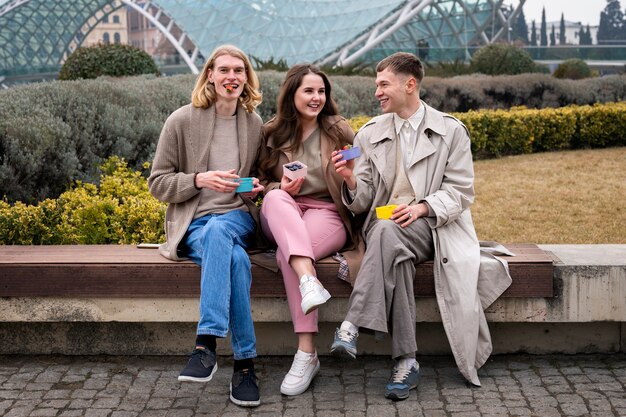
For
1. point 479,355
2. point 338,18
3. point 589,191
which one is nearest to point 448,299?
point 479,355

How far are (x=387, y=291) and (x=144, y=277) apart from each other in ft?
3.70

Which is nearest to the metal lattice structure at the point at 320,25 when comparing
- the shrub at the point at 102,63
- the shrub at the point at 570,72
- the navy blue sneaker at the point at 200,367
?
the shrub at the point at 570,72

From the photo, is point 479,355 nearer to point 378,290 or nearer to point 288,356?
point 378,290

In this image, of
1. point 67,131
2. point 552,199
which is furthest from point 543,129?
point 67,131

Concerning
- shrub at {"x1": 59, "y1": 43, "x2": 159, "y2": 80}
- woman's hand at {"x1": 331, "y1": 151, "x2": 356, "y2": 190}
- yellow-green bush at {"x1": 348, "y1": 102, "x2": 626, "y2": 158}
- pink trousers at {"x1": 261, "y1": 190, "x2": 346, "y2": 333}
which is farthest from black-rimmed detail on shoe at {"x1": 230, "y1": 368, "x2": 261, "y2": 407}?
shrub at {"x1": 59, "y1": 43, "x2": 159, "y2": 80}

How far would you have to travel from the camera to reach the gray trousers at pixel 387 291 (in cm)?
352

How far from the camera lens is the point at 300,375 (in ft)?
11.9

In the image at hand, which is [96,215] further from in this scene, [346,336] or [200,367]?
[346,336]

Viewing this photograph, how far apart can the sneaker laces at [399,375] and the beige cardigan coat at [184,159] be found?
1018 millimetres

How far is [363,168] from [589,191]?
4.70 m

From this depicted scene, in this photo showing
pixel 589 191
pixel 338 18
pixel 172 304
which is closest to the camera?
pixel 172 304

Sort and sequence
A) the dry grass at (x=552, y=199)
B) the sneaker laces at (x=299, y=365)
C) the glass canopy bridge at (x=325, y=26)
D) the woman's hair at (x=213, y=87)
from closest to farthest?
the sneaker laces at (x=299, y=365), the woman's hair at (x=213, y=87), the dry grass at (x=552, y=199), the glass canopy bridge at (x=325, y=26)

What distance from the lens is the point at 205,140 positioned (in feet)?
13.4

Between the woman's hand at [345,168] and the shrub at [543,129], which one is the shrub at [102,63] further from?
the woman's hand at [345,168]
